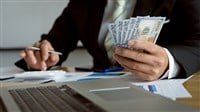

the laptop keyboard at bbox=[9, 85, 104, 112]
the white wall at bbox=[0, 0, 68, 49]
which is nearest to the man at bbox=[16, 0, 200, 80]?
the laptop keyboard at bbox=[9, 85, 104, 112]

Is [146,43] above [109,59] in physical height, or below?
above

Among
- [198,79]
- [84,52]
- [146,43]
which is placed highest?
[146,43]

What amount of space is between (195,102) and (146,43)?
21cm

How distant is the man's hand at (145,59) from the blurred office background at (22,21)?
128 cm

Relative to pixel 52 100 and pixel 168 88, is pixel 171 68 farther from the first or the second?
pixel 52 100

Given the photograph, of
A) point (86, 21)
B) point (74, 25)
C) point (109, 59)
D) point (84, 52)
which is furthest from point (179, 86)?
point (84, 52)

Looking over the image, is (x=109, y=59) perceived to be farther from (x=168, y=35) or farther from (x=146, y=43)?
(x=146, y=43)

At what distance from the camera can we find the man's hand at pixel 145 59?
879 mm

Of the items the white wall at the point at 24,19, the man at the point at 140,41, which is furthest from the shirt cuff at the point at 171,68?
the white wall at the point at 24,19

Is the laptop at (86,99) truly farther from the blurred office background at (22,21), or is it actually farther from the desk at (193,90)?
the blurred office background at (22,21)

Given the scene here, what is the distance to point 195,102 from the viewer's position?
2.30ft

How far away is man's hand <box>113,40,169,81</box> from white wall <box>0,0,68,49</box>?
1277 mm

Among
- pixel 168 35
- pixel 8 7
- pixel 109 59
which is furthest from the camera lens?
pixel 8 7

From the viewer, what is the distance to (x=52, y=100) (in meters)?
0.64
